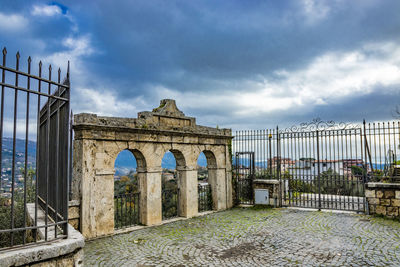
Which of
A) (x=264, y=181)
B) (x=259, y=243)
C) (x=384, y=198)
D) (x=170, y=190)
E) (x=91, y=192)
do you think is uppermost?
(x=91, y=192)

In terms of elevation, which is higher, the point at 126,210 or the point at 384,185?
the point at 384,185

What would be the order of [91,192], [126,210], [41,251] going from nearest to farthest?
[41,251] < [91,192] < [126,210]

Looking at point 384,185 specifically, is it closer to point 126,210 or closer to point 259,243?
point 259,243

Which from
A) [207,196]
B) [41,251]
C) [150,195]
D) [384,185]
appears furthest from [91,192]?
[384,185]

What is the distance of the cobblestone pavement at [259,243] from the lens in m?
5.88

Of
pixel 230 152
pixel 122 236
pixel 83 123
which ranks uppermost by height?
pixel 83 123

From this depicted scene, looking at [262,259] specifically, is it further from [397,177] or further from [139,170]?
[397,177]

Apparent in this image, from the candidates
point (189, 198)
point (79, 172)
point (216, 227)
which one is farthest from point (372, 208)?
point (79, 172)

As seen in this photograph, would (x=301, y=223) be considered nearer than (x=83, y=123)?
No

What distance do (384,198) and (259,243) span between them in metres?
5.57

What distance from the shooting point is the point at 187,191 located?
10.4 meters

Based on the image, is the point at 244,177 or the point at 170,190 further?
the point at 244,177

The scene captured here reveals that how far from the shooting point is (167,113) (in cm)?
1008

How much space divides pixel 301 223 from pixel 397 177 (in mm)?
3778
